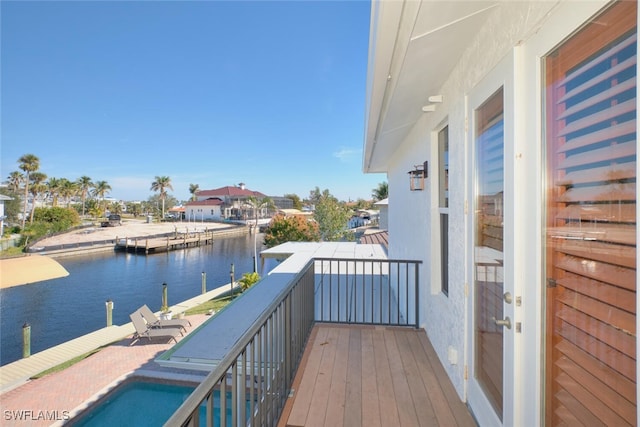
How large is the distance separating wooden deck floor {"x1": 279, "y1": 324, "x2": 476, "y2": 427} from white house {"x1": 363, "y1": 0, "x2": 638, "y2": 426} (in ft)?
0.73

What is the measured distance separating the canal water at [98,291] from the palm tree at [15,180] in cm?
1663

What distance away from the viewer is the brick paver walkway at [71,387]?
5340 millimetres

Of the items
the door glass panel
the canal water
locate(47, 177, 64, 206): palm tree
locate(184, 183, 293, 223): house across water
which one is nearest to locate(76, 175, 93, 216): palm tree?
locate(47, 177, 64, 206): palm tree

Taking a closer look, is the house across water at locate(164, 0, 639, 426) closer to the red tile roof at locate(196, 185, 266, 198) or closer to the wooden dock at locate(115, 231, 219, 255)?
the wooden dock at locate(115, 231, 219, 255)

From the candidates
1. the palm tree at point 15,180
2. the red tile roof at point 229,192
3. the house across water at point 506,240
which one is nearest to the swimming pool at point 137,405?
the house across water at point 506,240

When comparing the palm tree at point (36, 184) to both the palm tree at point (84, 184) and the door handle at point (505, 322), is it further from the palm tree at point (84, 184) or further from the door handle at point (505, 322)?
the door handle at point (505, 322)

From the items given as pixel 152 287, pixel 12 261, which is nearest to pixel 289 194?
pixel 152 287

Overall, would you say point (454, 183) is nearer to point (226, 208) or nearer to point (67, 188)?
point (67, 188)

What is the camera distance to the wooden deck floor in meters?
2.02

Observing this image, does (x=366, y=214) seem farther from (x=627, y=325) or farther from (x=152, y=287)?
(x=627, y=325)

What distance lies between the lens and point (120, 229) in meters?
35.3

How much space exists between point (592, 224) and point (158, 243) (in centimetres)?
3110

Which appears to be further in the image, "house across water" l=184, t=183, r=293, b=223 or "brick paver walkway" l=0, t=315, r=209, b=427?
"house across water" l=184, t=183, r=293, b=223

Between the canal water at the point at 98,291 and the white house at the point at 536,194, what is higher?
the white house at the point at 536,194
